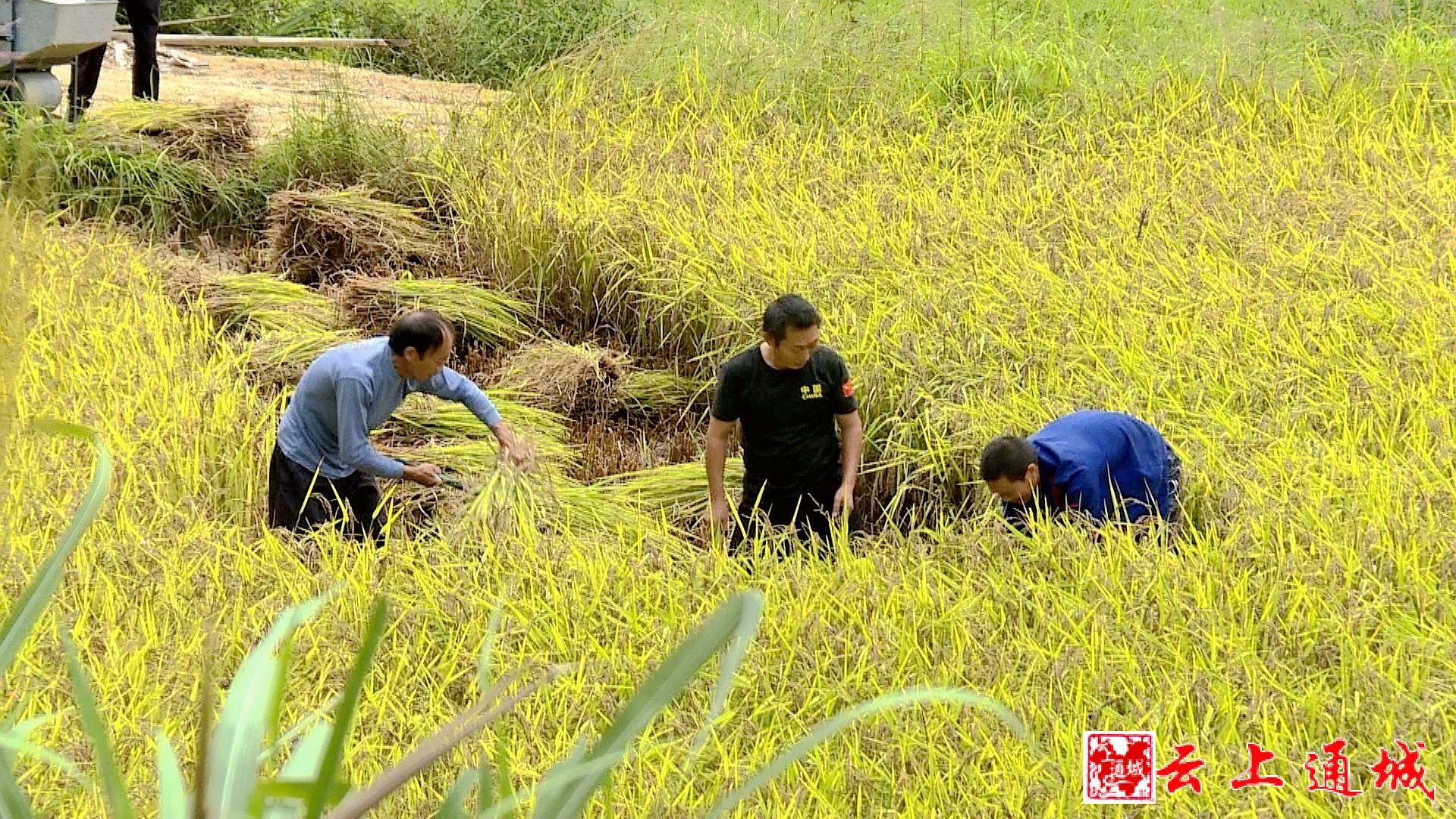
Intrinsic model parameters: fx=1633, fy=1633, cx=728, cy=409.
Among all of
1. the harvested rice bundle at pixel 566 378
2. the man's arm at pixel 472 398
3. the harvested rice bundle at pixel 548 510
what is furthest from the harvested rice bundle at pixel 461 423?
the man's arm at pixel 472 398

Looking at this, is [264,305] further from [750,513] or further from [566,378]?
[750,513]

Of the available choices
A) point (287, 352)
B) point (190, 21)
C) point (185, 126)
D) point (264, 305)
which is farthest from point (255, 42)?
point (287, 352)

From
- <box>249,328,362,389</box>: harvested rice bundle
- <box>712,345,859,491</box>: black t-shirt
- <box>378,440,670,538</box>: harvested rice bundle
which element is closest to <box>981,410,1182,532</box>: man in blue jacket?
<box>712,345,859,491</box>: black t-shirt

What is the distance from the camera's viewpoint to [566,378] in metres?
5.68

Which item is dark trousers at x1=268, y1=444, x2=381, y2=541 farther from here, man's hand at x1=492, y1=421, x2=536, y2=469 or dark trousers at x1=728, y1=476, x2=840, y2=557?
dark trousers at x1=728, y1=476, x2=840, y2=557

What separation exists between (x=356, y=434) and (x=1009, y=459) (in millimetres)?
1656

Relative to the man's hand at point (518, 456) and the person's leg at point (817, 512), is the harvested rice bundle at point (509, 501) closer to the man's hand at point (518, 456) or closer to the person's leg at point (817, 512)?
the man's hand at point (518, 456)

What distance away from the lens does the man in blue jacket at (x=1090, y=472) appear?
3811 millimetres

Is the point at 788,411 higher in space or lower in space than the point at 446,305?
higher

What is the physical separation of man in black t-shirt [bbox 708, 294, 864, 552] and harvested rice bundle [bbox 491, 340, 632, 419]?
1.31m

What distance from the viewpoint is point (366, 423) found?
4270 millimetres

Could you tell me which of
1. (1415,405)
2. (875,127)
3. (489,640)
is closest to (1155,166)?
(875,127)

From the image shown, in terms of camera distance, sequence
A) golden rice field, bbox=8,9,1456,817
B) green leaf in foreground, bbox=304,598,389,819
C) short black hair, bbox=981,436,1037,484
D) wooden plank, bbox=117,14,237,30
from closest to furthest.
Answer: green leaf in foreground, bbox=304,598,389,819 < golden rice field, bbox=8,9,1456,817 < short black hair, bbox=981,436,1037,484 < wooden plank, bbox=117,14,237,30

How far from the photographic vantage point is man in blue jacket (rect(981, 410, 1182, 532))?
3811 mm
